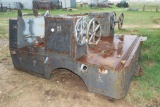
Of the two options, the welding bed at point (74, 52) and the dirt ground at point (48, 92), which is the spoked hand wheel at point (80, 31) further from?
the dirt ground at point (48, 92)

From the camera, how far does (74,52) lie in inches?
120

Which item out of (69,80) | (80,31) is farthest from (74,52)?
(69,80)

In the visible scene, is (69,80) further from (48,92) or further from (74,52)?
(74,52)

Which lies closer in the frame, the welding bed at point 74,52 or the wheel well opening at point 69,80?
the welding bed at point 74,52

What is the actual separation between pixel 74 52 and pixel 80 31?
1.21 ft

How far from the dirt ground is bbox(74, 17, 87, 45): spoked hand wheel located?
0.90 metres

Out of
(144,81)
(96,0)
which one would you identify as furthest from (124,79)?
(96,0)

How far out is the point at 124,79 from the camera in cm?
286

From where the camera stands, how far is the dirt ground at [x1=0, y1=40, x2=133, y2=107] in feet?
9.84

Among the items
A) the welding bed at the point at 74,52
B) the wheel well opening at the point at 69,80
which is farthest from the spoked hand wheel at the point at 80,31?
the wheel well opening at the point at 69,80

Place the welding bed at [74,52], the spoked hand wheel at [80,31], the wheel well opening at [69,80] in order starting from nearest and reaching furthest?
the welding bed at [74,52] → the spoked hand wheel at [80,31] → the wheel well opening at [69,80]

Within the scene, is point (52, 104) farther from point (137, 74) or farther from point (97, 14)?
point (97, 14)

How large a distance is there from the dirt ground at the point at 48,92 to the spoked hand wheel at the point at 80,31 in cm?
90

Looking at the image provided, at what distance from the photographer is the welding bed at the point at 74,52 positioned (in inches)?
113
